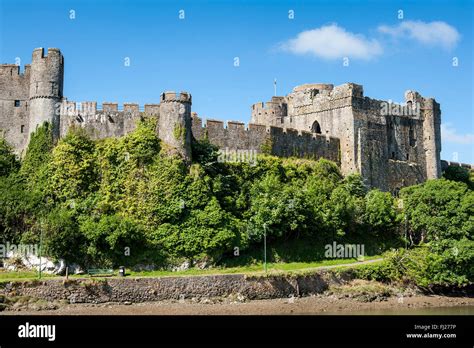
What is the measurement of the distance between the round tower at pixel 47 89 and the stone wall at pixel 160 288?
1239cm

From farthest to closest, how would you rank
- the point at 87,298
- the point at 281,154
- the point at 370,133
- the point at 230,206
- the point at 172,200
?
1. the point at 370,133
2. the point at 281,154
3. the point at 230,206
4. the point at 172,200
5. the point at 87,298

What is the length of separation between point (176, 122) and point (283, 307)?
13.8 m

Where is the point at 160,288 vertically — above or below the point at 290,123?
below

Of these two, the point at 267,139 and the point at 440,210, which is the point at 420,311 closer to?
the point at 440,210

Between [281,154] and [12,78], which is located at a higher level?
[12,78]

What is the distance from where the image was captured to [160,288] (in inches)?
Answer: 1375

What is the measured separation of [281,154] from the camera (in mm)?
49094

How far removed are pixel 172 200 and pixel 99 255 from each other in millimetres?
5423

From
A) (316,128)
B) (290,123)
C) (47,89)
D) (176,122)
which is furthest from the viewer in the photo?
(290,123)

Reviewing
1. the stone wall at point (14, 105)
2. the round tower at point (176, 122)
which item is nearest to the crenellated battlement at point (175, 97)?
the round tower at point (176, 122)

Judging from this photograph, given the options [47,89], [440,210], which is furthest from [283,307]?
[47,89]

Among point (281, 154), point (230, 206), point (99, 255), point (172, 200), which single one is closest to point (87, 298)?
point (99, 255)

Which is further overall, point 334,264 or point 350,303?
point 334,264
